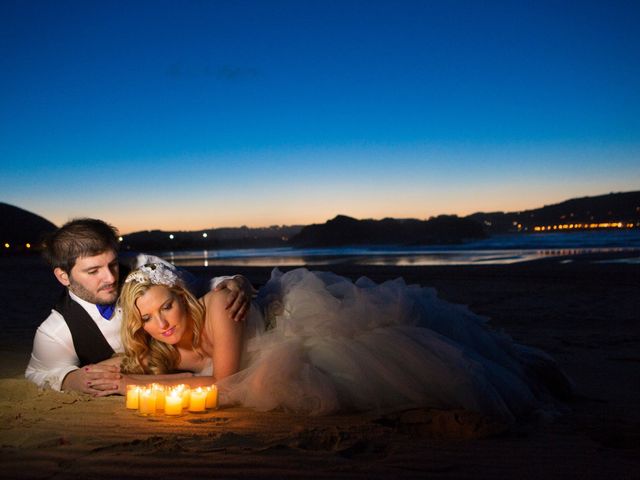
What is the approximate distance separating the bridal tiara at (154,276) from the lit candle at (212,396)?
0.82m

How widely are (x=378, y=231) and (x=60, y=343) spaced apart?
169 feet

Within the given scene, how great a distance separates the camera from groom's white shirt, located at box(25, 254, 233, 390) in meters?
4.76

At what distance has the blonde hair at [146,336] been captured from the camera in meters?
4.21

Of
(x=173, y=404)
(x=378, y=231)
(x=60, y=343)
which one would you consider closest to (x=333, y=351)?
(x=173, y=404)

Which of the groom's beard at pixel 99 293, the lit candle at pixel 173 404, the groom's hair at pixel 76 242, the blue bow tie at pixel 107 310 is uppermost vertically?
the groom's hair at pixel 76 242

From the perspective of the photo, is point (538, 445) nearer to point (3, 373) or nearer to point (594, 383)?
point (594, 383)

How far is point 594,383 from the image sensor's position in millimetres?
5344

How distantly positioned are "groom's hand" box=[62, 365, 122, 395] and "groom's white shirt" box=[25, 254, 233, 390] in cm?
10

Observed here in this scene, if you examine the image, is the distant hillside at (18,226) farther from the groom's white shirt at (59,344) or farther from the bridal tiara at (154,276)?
the bridal tiara at (154,276)

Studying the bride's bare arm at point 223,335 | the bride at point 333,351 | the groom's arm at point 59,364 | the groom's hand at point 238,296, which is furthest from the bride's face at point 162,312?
the groom's arm at point 59,364

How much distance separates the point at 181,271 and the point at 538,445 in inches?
114

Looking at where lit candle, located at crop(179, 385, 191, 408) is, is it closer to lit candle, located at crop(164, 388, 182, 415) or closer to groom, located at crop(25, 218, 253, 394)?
lit candle, located at crop(164, 388, 182, 415)

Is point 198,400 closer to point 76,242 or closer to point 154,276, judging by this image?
point 154,276

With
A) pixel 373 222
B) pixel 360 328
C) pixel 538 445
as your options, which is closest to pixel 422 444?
pixel 538 445
